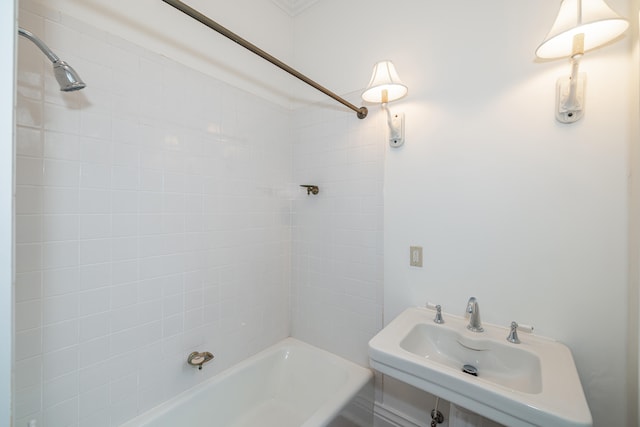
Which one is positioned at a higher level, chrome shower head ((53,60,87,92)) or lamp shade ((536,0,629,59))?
lamp shade ((536,0,629,59))

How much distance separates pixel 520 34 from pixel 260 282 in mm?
1768

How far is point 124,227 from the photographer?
109cm

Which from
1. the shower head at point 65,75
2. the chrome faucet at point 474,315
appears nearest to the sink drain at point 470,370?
the chrome faucet at point 474,315

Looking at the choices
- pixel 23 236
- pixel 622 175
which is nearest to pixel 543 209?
pixel 622 175

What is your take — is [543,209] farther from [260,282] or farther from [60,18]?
[60,18]

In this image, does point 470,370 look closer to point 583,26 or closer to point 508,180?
point 508,180

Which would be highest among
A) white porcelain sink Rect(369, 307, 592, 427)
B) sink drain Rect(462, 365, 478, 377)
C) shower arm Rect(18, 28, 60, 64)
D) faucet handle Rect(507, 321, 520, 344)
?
shower arm Rect(18, 28, 60, 64)

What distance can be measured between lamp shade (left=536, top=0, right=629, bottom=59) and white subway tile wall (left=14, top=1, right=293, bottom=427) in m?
1.38

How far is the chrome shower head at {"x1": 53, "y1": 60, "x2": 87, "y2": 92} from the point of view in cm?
80

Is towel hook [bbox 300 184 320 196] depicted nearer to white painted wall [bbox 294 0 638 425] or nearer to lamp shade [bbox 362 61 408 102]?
white painted wall [bbox 294 0 638 425]

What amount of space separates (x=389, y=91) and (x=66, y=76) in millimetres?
1240

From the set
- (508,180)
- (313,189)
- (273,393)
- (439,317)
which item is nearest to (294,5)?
(313,189)

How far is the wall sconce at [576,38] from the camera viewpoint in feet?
2.64

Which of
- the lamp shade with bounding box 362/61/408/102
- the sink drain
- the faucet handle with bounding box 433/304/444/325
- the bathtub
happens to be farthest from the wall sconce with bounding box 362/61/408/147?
the bathtub
